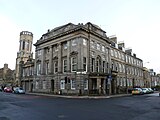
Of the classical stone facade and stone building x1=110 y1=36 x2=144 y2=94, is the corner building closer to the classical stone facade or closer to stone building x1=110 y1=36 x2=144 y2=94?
the classical stone facade

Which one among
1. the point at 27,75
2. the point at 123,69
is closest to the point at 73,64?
the point at 123,69

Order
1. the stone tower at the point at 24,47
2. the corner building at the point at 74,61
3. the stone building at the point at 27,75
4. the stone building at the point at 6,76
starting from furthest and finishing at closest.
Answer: the stone building at the point at 6,76, the stone tower at the point at 24,47, the stone building at the point at 27,75, the corner building at the point at 74,61

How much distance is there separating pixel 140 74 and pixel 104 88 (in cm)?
3522

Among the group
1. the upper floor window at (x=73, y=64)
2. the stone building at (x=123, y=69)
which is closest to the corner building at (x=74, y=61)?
the upper floor window at (x=73, y=64)

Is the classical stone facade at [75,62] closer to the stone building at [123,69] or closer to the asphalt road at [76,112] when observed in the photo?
the stone building at [123,69]

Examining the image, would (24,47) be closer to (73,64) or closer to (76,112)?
(73,64)

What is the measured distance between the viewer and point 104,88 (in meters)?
33.5

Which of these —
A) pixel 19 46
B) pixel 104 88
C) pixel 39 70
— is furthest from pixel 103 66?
pixel 19 46

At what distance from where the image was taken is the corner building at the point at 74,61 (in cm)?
3125

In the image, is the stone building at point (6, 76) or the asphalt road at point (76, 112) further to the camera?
the stone building at point (6, 76)

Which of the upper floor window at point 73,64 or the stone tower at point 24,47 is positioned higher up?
the stone tower at point 24,47

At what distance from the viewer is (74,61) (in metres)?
32.6

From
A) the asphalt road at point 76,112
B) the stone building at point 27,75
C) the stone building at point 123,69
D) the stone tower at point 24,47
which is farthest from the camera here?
the stone tower at point 24,47

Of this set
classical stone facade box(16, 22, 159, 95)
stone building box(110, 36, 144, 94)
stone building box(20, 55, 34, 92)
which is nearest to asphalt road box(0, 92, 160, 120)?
classical stone facade box(16, 22, 159, 95)
